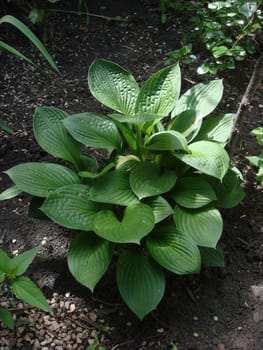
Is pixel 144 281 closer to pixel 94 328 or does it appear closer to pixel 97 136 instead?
pixel 94 328

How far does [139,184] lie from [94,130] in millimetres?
244

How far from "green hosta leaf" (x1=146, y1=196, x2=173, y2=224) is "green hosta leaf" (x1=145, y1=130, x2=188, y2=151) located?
6.0 inches

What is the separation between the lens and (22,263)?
50.3 inches

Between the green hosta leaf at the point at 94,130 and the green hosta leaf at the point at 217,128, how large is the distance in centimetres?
28

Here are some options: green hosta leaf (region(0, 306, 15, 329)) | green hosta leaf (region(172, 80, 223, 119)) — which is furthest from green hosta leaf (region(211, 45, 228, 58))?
green hosta leaf (region(0, 306, 15, 329))

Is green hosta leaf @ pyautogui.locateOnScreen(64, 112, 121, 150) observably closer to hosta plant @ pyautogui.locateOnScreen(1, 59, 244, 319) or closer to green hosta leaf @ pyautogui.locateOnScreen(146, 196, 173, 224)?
hosta plant @ pyautogui.locateOnScreen(1, 59, 244, 319)

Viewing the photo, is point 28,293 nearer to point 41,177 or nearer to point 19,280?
point 19,280

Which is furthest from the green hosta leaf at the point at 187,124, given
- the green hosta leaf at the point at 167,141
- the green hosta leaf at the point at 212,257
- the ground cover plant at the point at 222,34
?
the ground cover plant at the point at 222,34

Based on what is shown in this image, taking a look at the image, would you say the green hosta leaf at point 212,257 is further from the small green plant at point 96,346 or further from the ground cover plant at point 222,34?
the ground cover plant at point 222,34

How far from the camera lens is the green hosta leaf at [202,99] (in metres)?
1.56

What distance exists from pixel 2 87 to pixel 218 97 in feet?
3.42

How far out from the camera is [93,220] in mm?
1333

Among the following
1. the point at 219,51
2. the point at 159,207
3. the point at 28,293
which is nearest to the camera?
the point at 28,293

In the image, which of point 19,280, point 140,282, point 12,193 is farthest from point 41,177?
point 140,282
